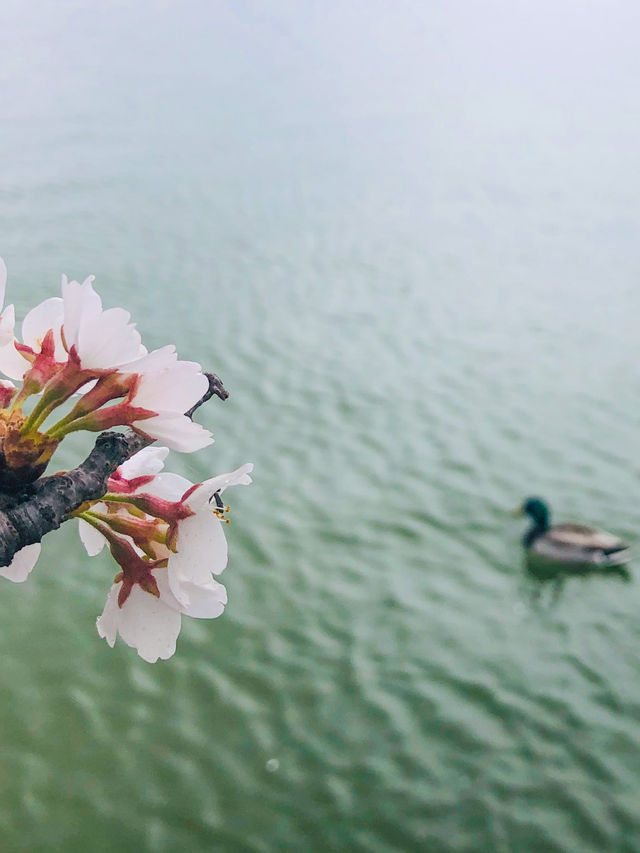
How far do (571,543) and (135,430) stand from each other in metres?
5.04

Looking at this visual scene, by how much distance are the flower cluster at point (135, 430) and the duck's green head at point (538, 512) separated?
4.96m

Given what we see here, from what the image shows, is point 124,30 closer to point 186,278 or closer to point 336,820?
point 186,278

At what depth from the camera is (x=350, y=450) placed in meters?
6.13

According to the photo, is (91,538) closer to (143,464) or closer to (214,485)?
(143,464)

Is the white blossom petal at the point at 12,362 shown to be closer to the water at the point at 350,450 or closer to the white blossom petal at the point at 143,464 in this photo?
the white blossom petal at the point at 143,464

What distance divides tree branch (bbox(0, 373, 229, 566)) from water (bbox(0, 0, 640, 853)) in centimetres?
327

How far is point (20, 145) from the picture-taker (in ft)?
32.4

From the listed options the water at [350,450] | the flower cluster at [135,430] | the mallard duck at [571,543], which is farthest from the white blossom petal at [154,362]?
the mallard duck at [571,543]

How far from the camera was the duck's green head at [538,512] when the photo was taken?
5.54m

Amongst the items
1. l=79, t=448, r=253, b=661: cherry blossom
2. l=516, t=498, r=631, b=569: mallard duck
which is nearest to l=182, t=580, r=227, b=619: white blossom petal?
l=79, t=448, r=253, b=661: cherry blossom

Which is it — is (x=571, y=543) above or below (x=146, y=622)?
below

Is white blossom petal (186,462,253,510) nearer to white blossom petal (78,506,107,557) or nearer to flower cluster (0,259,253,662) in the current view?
flower cluster (0,259,253,662)

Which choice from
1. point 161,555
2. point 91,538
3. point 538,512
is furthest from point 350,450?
point 161,555

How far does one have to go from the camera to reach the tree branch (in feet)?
2.23
